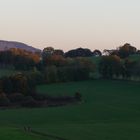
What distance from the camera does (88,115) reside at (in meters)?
67.8

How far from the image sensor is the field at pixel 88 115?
44938 millimetres

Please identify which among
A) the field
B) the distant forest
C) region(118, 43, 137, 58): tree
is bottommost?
the field

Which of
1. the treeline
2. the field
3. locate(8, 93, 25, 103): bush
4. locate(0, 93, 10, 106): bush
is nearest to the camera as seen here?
the field

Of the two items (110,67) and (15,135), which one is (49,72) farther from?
(15,135)

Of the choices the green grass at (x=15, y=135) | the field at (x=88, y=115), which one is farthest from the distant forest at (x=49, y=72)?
the green grass at (x=15, y=135)

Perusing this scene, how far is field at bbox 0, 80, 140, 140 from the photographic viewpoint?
44938 millimetres

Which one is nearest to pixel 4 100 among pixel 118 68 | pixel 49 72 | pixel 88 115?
pixel 88 115

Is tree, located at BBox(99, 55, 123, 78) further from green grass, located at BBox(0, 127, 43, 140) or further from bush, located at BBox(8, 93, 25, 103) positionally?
green grass, located at BBox(0, 127, 43, 140)

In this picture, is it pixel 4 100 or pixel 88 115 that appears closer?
pixel 88 115

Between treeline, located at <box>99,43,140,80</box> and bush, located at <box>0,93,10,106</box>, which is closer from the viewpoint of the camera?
bush, located at <box>0,93,10,106</box>

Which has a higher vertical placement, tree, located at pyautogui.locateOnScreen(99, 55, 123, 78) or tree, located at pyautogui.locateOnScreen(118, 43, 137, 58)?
tree, located at pyautogui.locateOnScreen(118, 43, 137, 58)

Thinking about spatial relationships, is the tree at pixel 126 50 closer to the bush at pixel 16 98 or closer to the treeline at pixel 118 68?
the treeline at pixel 118 68

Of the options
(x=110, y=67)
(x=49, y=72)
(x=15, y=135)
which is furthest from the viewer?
(x=110, y=67)

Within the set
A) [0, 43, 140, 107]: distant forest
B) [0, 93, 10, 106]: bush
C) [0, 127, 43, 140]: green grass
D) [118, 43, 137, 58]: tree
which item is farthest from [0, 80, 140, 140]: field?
[118, 43, 137, 58]: tree
